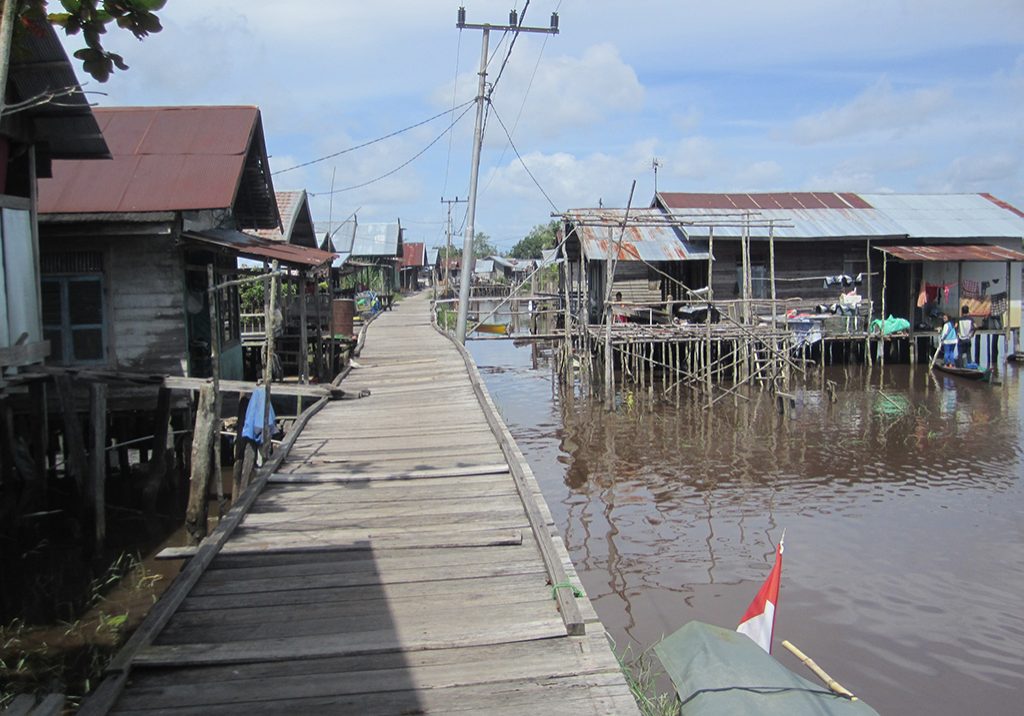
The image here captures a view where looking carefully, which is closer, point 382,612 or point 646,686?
point 382,612

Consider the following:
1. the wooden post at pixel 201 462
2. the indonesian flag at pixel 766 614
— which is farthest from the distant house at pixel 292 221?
the indonesian flag at pixel 766 614

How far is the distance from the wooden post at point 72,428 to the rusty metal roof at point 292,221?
818 centimetres

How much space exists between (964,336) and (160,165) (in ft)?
66.4

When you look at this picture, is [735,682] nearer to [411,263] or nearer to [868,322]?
[868,322]

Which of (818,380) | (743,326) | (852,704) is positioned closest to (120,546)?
(852,704)

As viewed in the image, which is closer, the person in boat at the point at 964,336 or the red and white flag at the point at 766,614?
the red and white flag at the point at 766,614

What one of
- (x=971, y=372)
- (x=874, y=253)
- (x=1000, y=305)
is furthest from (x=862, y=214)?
(x=971, y=372)

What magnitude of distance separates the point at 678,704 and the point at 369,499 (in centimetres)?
255

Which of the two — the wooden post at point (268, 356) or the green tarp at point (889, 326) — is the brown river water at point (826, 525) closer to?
the wooden post at point (268, 356)

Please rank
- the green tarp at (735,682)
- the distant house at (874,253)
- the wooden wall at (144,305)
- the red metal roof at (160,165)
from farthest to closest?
the distant house at (874,253), the wooden wall at (144,305), the red metal roof at (160,165), the green tarp at (735,682)

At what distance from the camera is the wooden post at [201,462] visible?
729 centimetres

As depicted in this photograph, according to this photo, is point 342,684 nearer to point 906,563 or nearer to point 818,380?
point 906,563

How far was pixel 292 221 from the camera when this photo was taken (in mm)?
17031

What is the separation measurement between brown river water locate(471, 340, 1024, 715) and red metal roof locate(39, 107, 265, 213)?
6055 mm
